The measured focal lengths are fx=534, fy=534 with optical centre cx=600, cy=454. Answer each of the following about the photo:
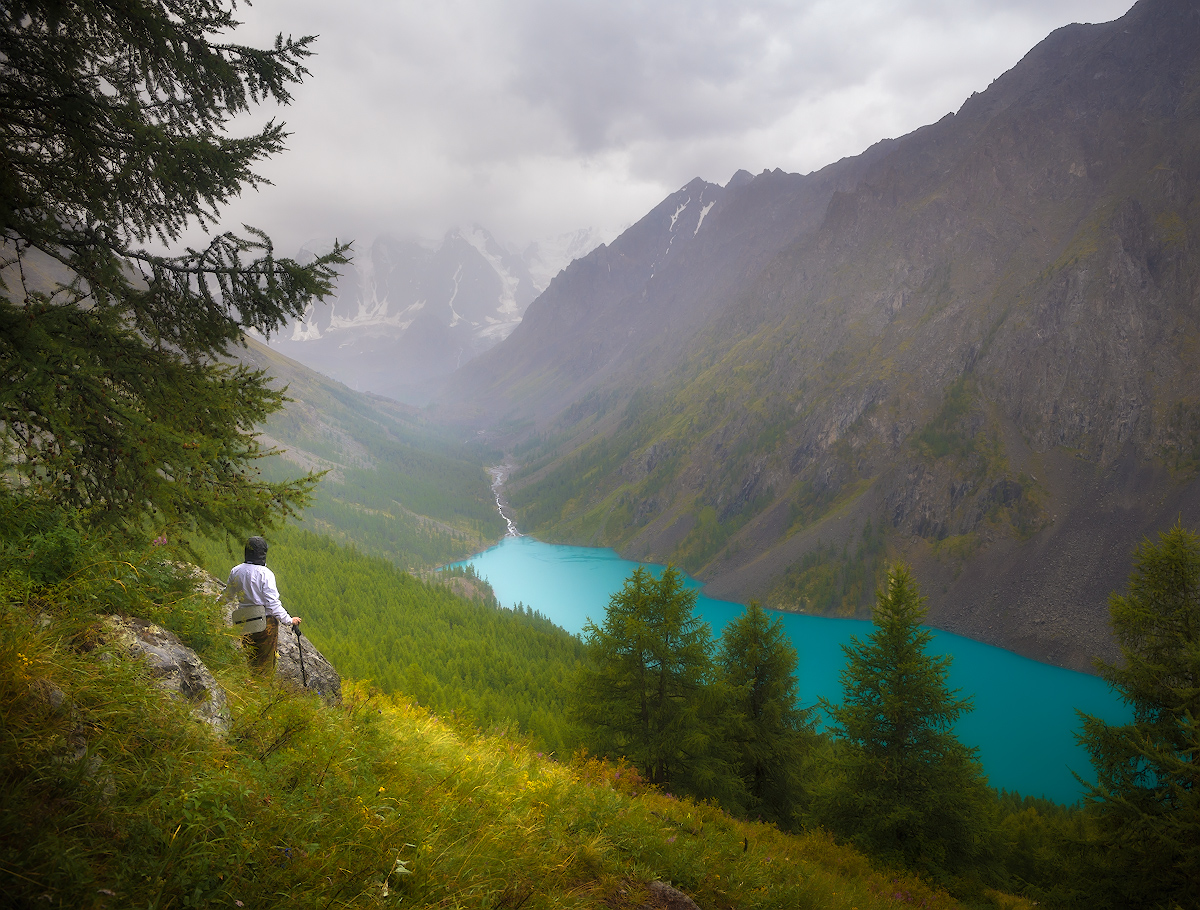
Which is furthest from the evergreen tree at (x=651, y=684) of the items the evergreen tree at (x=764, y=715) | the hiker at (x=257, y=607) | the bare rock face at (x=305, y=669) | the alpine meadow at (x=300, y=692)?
the hiker at (x=257, y=607)

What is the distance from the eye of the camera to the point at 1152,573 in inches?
623

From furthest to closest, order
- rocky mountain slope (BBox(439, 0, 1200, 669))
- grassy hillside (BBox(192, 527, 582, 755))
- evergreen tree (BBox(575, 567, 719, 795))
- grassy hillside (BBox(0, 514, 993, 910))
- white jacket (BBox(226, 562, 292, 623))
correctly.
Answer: rocky mountain slope (BBox(439, 0, 1200, 669)) → grassy hillside (BBox(192, 527, 582, 755)) → evergreen tree (BBox(575, 567, 719, 795)) → white jacket (BBox(226, 562, 292, 623)) → grassy hillside (BBox(0, 514, 993, 910))

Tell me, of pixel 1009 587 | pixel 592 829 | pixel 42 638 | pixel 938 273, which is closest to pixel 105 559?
pixel 42 638

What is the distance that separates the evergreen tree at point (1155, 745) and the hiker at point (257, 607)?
20.7 meters

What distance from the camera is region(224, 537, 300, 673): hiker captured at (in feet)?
26.5

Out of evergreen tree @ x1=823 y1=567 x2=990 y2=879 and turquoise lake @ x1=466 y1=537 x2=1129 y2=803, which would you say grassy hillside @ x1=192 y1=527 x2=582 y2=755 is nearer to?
turquoise lake @ x1=466 y1=537 x2=1129 y2=803

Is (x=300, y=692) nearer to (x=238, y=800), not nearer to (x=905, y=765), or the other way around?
(x=238, y=800)

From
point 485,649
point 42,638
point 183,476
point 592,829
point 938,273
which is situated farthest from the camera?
point 938,273

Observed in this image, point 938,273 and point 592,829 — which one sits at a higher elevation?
point 938,273

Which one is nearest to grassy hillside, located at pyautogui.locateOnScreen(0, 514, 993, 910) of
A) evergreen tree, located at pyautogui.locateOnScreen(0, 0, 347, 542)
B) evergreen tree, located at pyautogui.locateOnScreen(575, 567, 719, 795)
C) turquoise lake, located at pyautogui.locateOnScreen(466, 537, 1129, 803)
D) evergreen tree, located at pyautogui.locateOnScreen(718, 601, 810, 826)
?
evergreen tree, located at pyautogui.locateOnScreen(0, 0, 347, 542)

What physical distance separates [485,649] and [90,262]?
51.4m

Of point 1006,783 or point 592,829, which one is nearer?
point 592,829

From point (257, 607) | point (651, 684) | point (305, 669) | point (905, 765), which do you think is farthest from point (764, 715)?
point (257, 607)

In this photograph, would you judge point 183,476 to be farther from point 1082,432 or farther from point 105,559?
point 1082,432
